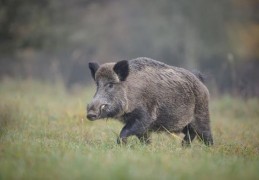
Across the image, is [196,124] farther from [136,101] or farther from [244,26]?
[244,26]

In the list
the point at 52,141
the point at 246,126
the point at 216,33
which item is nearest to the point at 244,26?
the point at 216,33

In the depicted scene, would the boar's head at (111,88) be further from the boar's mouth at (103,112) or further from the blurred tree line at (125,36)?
the blurred tree line at (125,36)

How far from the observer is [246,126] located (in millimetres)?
11391

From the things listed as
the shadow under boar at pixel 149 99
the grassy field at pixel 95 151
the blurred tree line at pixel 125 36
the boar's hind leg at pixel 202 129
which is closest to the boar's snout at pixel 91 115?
the shadow under boar at pixel 149 99

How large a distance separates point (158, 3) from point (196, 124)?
1413 cm

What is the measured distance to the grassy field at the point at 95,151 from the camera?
502 cm

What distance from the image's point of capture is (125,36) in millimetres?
24234

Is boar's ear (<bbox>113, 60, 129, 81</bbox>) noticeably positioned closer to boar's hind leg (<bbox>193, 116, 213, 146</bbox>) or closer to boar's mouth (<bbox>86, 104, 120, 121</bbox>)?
boar's mouth (<bbox>86, 104, 120, 121</bbox>)

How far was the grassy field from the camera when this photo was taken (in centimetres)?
502

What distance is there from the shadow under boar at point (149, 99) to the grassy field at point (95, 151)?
1.06 ft

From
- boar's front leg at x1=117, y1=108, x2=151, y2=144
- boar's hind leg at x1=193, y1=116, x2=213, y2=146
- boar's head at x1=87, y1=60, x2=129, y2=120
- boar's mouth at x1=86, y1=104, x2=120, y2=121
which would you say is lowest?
boar's hind leg at x1=193, y1=116, x2=213, y2=146

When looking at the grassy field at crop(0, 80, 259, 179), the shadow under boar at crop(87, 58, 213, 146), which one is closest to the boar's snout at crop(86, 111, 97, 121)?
the shadow under boar at crop(87, 58, 213, 146)

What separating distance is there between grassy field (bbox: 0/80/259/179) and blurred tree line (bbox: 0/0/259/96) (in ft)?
21.7

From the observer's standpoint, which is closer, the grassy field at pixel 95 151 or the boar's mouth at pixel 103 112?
the grassy field at pixel 95 151
